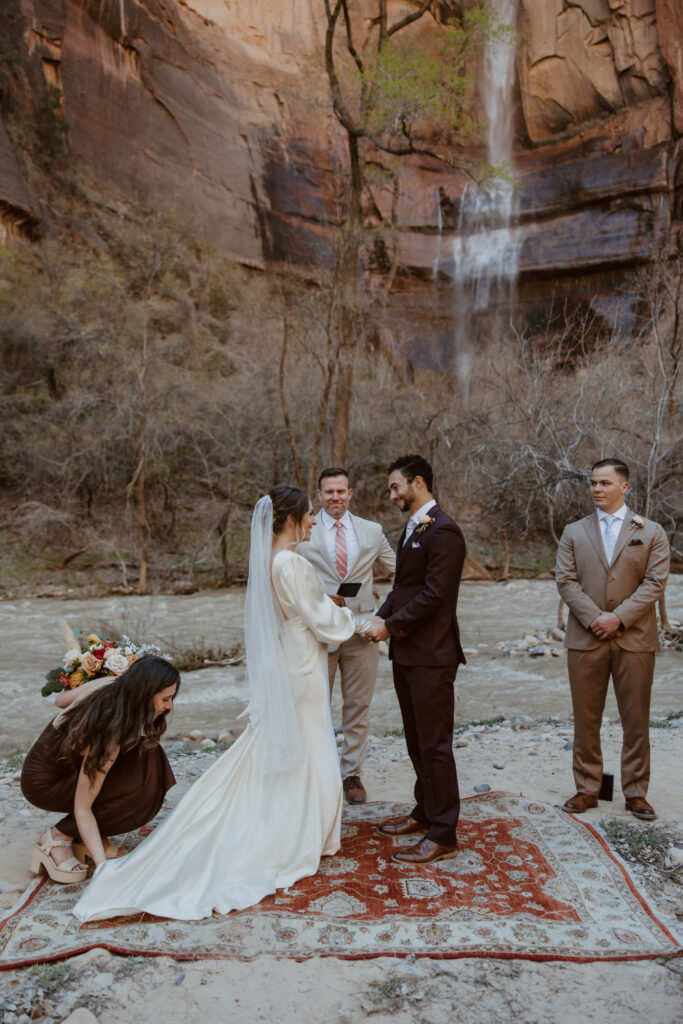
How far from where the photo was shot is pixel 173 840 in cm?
356

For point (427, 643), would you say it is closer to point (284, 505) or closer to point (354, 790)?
point (284, 505)

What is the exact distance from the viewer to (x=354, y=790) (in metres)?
5.00

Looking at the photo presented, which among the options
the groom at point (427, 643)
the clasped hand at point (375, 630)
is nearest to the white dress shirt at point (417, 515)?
the groom at point (427, 643)

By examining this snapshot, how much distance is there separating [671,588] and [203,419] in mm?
13287

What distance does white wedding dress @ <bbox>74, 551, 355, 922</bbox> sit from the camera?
3.38 metres

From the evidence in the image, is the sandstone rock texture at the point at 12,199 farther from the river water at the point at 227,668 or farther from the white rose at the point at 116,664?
the white rose at the point at 116,664

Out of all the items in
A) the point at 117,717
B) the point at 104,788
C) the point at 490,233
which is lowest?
the point at 104,788

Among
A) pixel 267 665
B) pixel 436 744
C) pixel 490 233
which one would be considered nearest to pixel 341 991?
pixel 436 744

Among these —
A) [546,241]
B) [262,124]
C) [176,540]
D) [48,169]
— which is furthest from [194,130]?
[176,540]

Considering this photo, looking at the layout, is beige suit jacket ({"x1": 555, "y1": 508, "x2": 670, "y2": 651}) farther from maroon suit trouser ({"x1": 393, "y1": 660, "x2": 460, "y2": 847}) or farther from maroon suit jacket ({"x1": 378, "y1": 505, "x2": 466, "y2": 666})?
maroon suit trouser ({"x1": 393, "y1": 660, "x2": 460, "y2": 847})

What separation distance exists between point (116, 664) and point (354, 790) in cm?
195

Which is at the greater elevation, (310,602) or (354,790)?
(310,602)

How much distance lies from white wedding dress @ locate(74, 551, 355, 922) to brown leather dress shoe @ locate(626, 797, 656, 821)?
6.49ft

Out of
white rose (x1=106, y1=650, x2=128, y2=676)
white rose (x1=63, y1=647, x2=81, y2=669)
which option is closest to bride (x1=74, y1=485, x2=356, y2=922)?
white rose (x1=106, y1=650, x2=128, y2=676)
